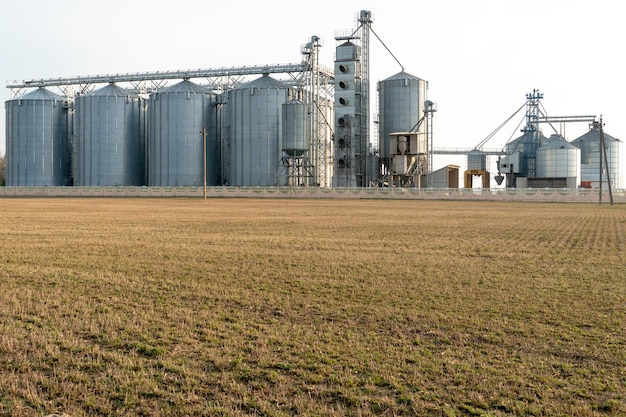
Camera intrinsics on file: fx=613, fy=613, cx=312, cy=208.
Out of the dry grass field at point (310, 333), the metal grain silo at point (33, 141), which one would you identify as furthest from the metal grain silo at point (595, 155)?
the dry grass field at point (310, 333)

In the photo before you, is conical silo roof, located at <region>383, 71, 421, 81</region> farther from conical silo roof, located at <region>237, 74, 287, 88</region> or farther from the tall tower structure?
conical silo roof, located at <region>237, 74, 287, 88</region>

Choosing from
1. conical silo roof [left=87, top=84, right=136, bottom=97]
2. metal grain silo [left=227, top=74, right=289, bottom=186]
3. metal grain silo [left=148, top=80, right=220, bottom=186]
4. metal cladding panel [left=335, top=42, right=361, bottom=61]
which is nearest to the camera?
metal cladding panel [left=335, top=42, right=361, bottom=61]

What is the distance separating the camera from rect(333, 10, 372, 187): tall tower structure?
78.1 m

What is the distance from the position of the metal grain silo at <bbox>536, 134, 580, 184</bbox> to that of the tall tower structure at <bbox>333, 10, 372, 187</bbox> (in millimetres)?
27498

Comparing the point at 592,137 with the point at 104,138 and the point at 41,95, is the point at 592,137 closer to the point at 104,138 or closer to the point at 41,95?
the point at 104,138

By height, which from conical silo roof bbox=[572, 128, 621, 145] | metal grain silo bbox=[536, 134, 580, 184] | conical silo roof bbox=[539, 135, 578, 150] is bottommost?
metal grain silo bbox=[536, 134, 580, 184]

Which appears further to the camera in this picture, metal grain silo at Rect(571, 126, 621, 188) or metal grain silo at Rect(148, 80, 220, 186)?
metal grain silo at Rect(571, 126, 621, 188)

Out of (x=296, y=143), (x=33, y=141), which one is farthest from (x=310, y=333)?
(x=33, y=141)

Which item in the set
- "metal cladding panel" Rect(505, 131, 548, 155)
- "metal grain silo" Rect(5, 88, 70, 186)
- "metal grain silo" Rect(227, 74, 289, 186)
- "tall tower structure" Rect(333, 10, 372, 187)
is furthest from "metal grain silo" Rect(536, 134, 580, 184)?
"metal grain silo" Rect(5, 88, 70, 186)

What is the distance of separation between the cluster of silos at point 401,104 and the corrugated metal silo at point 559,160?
70.3ft

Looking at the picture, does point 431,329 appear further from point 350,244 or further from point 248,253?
point 350,244

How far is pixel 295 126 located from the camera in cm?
7738

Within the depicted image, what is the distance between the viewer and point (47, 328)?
8.20 meters

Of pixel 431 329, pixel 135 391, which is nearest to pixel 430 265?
pixel 431 329
